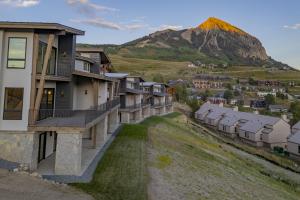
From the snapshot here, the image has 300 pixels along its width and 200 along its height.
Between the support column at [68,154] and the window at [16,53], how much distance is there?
5.82 metres

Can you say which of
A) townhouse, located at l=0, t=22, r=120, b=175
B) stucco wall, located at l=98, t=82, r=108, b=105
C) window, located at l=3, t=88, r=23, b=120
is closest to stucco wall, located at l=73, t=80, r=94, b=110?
stucco wall, located at l=98, t=82, r=108, b=105

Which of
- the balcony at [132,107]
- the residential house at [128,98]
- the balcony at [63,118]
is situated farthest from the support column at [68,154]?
the balcony at [132,107]

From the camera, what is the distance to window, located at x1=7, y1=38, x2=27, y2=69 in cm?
2006

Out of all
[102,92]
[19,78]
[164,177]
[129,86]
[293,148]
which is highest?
[129,86]

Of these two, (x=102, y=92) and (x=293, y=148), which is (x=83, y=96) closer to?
(x=102, y=92)

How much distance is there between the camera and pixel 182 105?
356ft

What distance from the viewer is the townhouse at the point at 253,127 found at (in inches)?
2477

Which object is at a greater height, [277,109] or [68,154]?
[277,109]

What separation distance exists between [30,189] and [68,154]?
3.66 meters

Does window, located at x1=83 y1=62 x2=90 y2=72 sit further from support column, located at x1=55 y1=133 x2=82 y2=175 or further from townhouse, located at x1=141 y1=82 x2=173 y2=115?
townhouse, located at x1=141 y1=82 x2=173 y2=115

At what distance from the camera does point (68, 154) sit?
19281 mm

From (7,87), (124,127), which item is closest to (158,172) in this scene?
(7,87)

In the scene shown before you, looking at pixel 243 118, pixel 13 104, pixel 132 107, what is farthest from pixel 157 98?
pixel 13 104

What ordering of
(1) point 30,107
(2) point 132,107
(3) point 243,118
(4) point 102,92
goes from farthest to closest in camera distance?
(3) point 243,118 → (2) point 132,107 → (4) point 102,92 → (1) point 30,107
